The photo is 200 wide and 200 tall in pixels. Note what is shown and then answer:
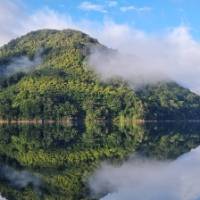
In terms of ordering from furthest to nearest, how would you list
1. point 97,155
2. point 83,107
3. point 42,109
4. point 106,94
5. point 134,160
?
point 106,94 < point 83,107 < point 42,109 < point 97,155 < point 134,160

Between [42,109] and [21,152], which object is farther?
[42,109]

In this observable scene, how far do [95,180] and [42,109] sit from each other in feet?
456

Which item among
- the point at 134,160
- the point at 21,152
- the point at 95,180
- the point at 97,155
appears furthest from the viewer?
A: the point at 21,152

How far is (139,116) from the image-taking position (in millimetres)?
187500

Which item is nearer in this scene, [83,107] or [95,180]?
[95,180]

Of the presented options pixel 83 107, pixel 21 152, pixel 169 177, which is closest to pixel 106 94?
pixel 83 107

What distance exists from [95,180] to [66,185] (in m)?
3.14

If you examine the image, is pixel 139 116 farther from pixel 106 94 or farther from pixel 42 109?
pixel 42 109

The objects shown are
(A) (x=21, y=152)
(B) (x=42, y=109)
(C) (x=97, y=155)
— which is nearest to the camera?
(C) (x=97, y=155)

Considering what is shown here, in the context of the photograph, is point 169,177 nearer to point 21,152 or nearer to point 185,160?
point 185,160

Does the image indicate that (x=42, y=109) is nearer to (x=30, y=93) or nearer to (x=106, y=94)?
(x=30, y=93)

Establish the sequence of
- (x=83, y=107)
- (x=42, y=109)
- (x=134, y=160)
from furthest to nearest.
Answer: (x=83, y=107)
(x=42, y=109)
(x=134, y=160)

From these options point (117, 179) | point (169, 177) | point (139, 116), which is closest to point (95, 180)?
point (117, 179)

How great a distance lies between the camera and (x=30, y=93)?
187 m
